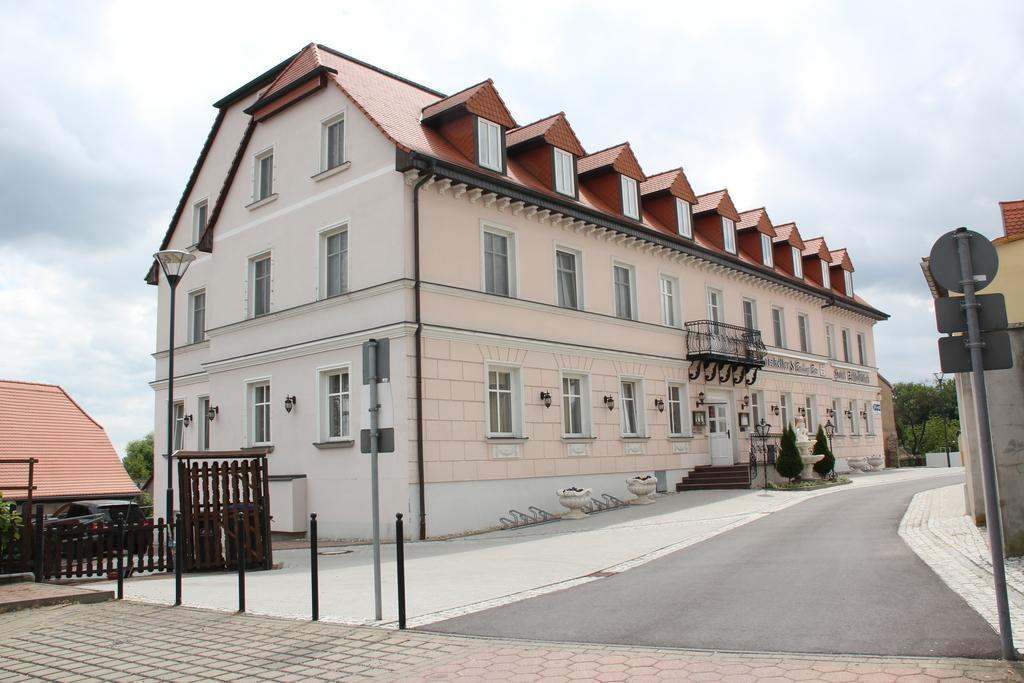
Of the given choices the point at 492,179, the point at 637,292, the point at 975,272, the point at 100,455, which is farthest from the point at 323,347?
the point at 100,455

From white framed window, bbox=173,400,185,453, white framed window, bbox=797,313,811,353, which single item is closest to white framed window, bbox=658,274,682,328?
white framed window, bbox=797,313,811,353

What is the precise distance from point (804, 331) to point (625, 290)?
13498 millimetres

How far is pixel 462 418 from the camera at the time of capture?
18.7m

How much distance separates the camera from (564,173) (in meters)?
A: 22.7

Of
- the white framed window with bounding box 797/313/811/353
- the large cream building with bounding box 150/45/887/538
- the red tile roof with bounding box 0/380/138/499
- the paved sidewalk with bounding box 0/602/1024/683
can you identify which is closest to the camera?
the paved sidewalk with bounding box 0/602/1024/683

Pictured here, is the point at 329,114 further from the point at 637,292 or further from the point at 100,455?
the point at 100,455

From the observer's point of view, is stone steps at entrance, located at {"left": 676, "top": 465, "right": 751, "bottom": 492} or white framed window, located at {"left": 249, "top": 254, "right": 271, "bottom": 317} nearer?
white framed window, located at {"left": 249, "top": 254, "right": 271, "bottom": 317}

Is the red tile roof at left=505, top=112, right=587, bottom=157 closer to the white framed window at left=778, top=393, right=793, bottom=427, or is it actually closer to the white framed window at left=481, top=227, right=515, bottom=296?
the white framed window at left=481, top=227, right=515, bottom=296

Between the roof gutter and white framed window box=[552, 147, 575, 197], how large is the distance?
0.80 meters

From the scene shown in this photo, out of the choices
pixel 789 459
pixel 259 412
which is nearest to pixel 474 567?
pixel 259 412

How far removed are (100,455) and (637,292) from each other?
1085 inches

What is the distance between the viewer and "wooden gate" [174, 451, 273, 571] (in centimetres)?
1356

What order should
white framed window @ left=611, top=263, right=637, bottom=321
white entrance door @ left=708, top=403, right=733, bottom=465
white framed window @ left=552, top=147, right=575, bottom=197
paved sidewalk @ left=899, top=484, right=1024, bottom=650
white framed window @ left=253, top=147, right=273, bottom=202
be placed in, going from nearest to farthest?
paved sidewalk @ left=899, top=484, right=1024, bottom=650
white framed window @ left=552, top=147, right=575, bottom=197
white framed window @ left=253, top=147, right=273, bottom=202
white framed window @ left=611, top=263, right=637, bottom=321
white entrance door @ left=708, top=403, right=733, bottom=465

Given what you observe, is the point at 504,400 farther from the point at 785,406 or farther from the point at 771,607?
the point at 785,406
